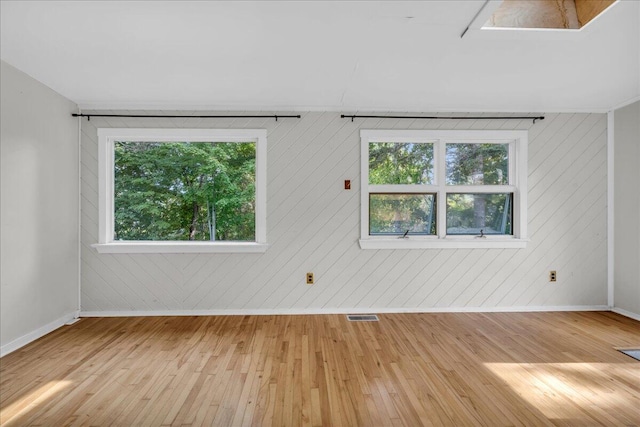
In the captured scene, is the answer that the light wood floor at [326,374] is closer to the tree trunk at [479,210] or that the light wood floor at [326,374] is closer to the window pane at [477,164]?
the tree trunk at [479,210]

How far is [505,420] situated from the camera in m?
A: 1.70

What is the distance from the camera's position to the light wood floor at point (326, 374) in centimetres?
175

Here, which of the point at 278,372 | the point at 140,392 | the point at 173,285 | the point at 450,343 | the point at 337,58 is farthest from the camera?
the point at 173,285

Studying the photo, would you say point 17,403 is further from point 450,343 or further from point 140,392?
point 450,343

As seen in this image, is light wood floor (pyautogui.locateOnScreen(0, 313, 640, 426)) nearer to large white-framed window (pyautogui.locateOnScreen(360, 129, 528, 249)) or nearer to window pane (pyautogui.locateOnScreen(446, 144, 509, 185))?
large white-framed window (pyautogui.locateOnScreen(360, 129, 528, 249))

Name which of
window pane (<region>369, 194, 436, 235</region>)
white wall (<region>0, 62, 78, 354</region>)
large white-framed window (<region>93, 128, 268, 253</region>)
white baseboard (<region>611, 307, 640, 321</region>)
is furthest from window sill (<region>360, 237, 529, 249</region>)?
white wall (<region>0, 62, 78, 354</region>)

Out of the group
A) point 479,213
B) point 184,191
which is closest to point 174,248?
point 184,191

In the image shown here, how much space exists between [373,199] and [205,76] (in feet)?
7.00

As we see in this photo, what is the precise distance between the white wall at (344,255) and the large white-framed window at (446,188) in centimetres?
12

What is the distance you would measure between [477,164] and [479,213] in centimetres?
59

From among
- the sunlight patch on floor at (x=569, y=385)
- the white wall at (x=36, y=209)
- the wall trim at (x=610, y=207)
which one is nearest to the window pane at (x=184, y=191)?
the white wall at (x=36, y=209)

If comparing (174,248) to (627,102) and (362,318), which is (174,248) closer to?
(362,318)

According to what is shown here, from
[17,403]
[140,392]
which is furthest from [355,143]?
[17,403]

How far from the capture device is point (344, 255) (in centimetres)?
346
